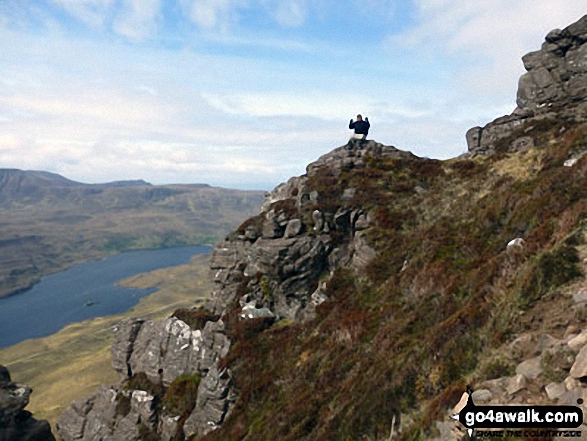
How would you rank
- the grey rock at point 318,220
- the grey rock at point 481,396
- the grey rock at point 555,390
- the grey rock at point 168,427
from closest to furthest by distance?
1. the grey rock at point 555,390
2. the grey rock at point 481,396
3. the grey rock at point 168,427
4. the grey rock at point 318,220

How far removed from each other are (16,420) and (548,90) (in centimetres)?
7304

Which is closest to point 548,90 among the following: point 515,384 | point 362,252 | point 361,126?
point 361,126

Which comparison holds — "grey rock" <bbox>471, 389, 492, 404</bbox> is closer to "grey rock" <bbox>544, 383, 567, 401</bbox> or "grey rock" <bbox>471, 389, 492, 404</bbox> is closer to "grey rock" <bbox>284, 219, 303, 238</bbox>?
"grey rock" <bbox>544, 383, 567, 401</bbox>

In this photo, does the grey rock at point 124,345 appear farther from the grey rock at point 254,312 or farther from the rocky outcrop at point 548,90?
the rocky outcrop at point 548,90

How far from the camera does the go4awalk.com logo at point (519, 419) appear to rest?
7.48m

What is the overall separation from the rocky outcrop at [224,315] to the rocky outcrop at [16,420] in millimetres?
2731

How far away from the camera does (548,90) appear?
4738 centimetres

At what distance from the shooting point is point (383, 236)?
31375 millimetres

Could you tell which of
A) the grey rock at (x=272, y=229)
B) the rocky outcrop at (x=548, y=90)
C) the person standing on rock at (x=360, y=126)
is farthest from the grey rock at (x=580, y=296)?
the person standing on rock at (x=360, y=126)

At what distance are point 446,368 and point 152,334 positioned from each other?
33484 millimetres

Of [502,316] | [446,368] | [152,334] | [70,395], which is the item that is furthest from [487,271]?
[70,395]

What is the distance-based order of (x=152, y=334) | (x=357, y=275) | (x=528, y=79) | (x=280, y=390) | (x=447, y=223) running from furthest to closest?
(x=528, y=79)
(x=152, y=334)
(x=357, y=275)
(x=447, y=223)
(x=280, y=390)

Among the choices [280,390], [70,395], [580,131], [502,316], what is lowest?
[70,395]

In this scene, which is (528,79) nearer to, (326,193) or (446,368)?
(326,193)
